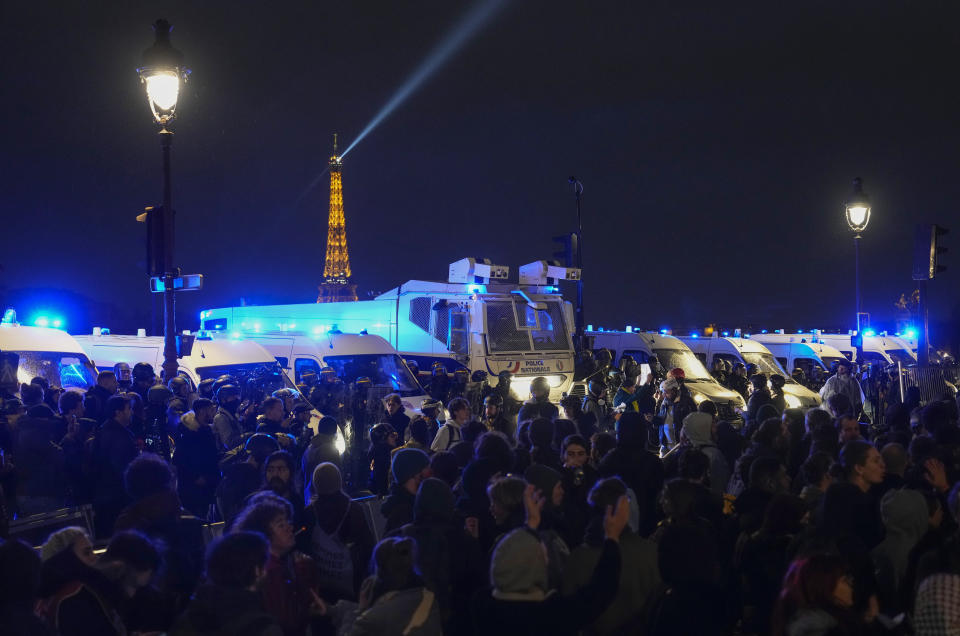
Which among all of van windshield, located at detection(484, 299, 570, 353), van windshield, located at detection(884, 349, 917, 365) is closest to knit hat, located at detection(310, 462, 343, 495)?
van windshield, located at detection(484, 299, 570, 353)

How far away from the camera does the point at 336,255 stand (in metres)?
95.1

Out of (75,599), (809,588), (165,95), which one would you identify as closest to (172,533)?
(75,599)

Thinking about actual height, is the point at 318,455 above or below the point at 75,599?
above

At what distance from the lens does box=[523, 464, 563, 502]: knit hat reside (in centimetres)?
538

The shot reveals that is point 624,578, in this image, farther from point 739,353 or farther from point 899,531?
point 739,353

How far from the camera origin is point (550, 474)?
544 cm

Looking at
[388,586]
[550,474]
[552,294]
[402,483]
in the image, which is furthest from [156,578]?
[552,294]

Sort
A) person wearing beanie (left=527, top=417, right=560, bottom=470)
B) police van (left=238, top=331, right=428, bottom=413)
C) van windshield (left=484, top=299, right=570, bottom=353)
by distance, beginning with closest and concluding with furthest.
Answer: person wearing beanie (left=527, top=417, right=560, bottom=470) → police van (left=238, top=331, right=428, bottom=413) → van windshield (left=484, top=299, right=570, bottom=353)

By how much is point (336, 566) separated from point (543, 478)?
4.76ft

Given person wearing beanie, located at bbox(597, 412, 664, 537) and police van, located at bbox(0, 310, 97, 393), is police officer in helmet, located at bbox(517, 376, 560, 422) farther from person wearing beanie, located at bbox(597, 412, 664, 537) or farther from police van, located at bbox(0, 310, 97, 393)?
police van, located at bbox(0, 310, 97, 393)

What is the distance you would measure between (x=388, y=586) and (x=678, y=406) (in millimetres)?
7688

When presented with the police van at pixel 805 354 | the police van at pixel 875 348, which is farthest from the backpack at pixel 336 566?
the police van at pixel 875 348

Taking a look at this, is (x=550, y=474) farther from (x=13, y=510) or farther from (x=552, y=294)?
(x=552, y=294)

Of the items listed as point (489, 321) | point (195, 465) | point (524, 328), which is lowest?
→ point (195, 465)
